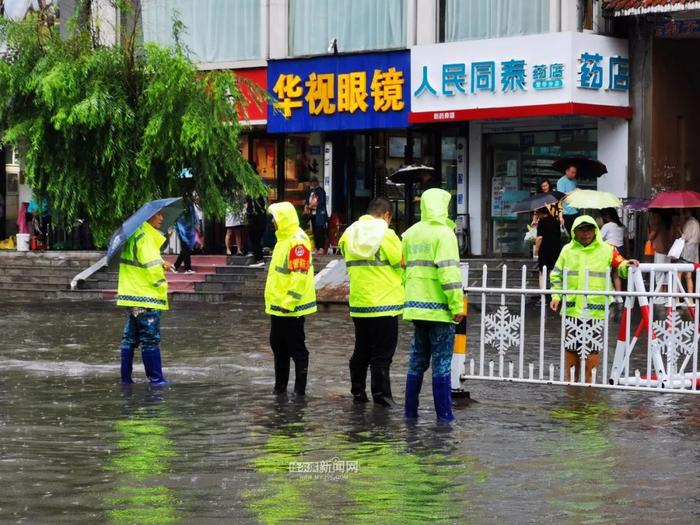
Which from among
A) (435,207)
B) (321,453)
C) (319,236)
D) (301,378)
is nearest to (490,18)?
(319,236)

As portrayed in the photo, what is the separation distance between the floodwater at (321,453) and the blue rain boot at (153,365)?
5.9 inches

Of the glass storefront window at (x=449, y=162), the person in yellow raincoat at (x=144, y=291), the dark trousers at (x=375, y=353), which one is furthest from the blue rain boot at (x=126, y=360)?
the glass storefront window at (x=449, y=162)

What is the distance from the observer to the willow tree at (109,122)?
2292cm

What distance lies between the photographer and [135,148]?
23.5 meters

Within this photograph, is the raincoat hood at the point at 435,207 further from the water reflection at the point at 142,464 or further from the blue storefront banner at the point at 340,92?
the blue storefront banner at the point at 340,92

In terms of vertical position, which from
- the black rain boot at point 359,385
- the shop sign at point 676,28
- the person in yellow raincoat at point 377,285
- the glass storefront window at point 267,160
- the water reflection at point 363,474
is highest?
the shop sign at point 676,28

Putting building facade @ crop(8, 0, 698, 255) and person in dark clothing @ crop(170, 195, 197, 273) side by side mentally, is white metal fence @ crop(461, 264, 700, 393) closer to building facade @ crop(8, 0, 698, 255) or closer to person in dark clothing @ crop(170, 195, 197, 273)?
building facade @ crop(8, 0, 698, 255)

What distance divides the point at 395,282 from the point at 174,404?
1.96 meters

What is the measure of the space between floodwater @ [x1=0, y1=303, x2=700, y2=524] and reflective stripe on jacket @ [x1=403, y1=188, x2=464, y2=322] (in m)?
0.82

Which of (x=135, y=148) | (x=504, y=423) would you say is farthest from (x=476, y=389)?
(x=135, y=148)

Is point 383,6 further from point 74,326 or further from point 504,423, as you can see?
point 504,423

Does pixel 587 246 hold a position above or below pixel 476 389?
above

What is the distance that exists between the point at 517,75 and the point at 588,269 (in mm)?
14403

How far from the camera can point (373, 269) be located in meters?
11.7
